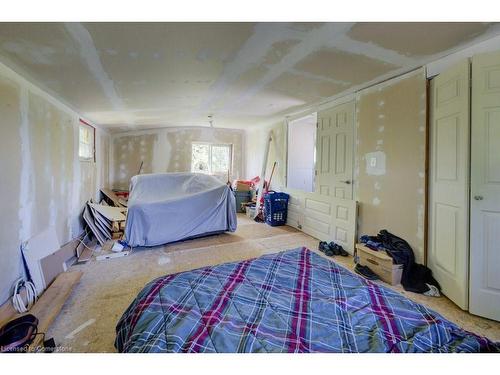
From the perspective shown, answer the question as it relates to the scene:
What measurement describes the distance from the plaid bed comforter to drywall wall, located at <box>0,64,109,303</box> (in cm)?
172

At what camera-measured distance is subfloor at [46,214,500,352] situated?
1.76 metres

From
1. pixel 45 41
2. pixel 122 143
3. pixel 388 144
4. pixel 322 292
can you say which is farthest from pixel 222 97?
pixel 122 143

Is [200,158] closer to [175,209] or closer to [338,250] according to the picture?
[175,209]

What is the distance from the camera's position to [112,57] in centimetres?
199

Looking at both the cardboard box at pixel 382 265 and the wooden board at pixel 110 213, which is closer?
the cardboard box at pixel 382 265

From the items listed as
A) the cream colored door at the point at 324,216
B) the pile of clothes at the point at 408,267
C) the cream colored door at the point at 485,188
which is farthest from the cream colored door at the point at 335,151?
the cream colored door at the point at 485,188

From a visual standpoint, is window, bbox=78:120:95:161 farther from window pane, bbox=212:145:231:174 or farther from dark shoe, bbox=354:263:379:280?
dark shoe, bbox=354:263:379:280

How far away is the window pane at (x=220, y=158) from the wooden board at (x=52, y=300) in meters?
4.66

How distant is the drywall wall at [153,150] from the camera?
630 cm

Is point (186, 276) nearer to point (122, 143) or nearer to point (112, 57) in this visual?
point (112, 57)

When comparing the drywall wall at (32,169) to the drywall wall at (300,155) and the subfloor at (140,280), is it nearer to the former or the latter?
the subfloor at (140,280)

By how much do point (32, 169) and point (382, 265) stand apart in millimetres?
3895

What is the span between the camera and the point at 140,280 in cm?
257

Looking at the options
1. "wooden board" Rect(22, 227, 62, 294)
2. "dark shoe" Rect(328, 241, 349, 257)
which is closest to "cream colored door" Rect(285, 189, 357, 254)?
"dark shoe" Rect(328, 241, 349, 257)
